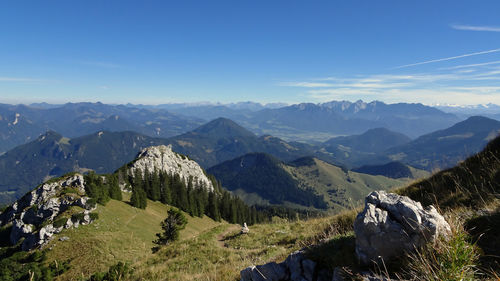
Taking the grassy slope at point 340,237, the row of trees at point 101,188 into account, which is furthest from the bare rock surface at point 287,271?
the row of trees at point 101,188

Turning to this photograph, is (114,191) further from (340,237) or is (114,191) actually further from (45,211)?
(340,237)

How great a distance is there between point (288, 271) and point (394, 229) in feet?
9.99

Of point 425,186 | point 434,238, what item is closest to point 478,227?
point 434,238

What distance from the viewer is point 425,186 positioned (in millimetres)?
12031

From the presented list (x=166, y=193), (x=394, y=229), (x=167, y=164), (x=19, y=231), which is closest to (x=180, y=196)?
(x=166, y=193)

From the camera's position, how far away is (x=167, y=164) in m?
114

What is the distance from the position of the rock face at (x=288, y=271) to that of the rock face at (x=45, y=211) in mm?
50228

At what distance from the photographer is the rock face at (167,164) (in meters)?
101

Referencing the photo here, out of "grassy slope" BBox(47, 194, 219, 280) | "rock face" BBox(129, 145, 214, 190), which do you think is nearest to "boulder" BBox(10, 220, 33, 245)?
"grassy slope" BBox(47, 194, 219, 280)

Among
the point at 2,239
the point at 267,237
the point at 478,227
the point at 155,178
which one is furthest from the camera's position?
the point at 155,178

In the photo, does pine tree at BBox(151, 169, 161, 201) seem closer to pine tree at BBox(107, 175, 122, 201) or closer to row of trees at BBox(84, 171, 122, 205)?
row of trees at BBox(84, 171, 122, 205)

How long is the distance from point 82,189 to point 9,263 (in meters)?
25.1

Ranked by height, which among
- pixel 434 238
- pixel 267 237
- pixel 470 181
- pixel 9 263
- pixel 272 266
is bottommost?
pixel 9 263

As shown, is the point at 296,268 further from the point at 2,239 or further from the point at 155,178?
the point at 155,178
